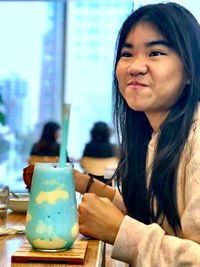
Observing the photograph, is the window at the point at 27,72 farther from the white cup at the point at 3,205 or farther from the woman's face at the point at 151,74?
the woman's face at the point at 151,74

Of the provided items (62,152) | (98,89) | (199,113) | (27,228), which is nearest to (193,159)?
(199,113)

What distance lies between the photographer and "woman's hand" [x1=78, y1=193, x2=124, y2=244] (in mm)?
1135

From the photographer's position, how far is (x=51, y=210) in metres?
1.03

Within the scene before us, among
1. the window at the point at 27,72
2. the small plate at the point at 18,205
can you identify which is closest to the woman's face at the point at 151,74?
the small plate at the point at 18,205

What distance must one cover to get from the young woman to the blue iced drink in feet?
0.41

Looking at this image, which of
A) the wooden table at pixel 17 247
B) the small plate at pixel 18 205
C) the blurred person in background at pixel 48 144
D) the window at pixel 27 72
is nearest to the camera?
the wooden table at pixel 17 247

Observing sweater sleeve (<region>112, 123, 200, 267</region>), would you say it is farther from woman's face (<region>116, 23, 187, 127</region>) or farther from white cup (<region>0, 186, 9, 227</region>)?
white cup (<region>0, 186, 9, 227</region>)

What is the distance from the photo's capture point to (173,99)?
1.27 meters

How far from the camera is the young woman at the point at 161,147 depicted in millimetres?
1078

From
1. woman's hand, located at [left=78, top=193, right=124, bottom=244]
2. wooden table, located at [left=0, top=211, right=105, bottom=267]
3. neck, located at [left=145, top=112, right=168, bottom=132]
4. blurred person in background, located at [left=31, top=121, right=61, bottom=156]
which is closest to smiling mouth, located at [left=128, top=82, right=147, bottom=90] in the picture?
neck, located at [left=145, top=112, right=168, bottom=132]

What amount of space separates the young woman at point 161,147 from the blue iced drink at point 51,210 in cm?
12

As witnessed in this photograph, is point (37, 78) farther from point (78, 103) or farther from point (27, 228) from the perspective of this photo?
point (27, 228)

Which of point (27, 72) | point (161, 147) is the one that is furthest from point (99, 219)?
point (27, 72)

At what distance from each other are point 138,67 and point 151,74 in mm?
39
